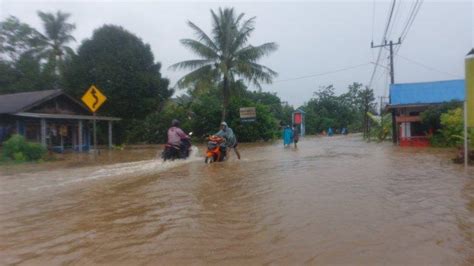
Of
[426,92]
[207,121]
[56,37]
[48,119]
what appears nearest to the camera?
[48,119]

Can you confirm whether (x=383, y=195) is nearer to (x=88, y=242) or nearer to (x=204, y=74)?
(x=88, y=242)

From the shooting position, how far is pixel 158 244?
4.55m

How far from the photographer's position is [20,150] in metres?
15.9

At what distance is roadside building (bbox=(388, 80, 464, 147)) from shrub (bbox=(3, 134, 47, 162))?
1753cm

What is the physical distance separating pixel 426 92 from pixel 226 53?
12693mm

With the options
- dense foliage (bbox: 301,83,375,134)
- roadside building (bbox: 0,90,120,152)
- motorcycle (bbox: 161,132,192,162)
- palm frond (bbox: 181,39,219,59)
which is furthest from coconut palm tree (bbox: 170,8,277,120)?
dense foliage (bbox: 301,83,375,134)

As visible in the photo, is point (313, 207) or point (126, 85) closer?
point (313, 207)

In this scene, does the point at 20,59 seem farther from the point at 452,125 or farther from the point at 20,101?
the point at 452,125

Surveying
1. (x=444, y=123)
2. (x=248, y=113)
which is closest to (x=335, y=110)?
(x=248, y=113)

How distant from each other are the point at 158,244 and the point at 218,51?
2595 centimetres

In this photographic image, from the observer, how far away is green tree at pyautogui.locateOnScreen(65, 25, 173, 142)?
30.0 metres

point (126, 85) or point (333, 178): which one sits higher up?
point (126, 85)

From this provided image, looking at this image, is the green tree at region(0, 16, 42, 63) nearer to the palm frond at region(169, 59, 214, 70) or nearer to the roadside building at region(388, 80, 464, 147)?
the palm frond at region(169, 59, 214, 70)

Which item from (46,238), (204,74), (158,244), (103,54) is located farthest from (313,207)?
(103,54)
